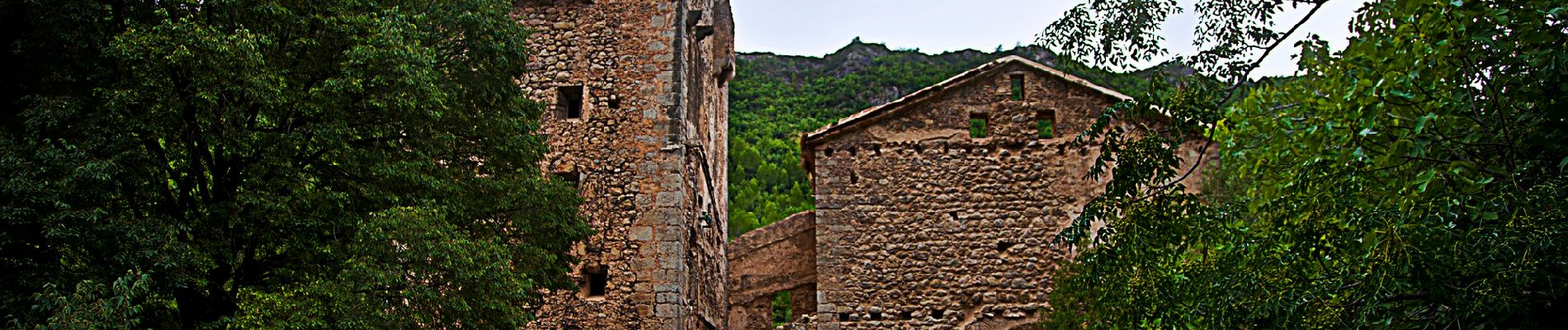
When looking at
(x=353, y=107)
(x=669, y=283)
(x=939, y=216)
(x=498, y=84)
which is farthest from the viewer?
(x=939, y=216)

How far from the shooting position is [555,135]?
15.9m

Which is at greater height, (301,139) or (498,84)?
(498,84)

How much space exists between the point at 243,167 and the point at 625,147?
19.9ft

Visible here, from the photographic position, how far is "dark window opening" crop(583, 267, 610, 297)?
607 inches

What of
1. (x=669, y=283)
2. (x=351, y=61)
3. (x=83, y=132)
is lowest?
(x=669, y=283)

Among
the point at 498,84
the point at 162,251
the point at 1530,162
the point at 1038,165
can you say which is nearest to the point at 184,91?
the point at 162,251

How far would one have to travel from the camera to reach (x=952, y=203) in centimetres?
1658

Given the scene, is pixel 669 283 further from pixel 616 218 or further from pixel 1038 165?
pixel 1038 165

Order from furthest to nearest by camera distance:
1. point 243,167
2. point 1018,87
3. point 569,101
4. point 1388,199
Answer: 1. point 1018,87
2. point 569,101
3. point 243,167
4. point 1388,199

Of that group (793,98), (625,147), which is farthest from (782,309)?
(793,98)

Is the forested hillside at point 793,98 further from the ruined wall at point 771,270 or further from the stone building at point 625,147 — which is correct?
the stone building at point 625,147

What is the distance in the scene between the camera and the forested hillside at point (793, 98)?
126 feet

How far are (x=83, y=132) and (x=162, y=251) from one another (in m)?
1.13

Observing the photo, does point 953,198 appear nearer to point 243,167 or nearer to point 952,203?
point 952,203
